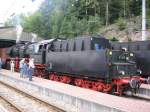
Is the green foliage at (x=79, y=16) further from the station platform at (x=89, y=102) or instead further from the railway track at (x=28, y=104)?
the station platform at (x=89, y=102)

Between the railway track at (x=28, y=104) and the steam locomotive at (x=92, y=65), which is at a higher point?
the steam locomotive at (x=92, y=65)

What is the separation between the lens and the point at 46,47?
26672 mm

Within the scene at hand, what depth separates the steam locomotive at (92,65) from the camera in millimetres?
17469

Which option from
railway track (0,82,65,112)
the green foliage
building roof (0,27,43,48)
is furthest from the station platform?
the green foliage

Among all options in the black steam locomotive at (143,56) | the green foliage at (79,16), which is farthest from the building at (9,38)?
the black steam locomotive at (143,56)

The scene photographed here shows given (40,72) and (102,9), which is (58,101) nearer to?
(40,72)

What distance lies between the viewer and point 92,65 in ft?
62.1

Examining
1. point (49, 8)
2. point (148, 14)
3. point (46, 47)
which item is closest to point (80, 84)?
point (46, 47)

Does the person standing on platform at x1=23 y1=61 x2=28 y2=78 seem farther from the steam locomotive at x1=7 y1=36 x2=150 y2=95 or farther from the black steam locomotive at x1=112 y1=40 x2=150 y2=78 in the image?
the black steam locomotive at x1=112 y1=40 x2=150 y2=78

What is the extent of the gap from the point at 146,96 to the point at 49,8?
6130cm

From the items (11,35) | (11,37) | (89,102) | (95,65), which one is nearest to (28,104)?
(89,102)

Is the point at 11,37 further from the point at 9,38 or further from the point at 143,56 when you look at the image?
the point at 143,56

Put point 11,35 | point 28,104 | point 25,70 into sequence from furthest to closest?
point 11,35 → point 25,70 → point 28,104

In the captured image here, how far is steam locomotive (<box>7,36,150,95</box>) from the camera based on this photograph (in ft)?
57.3
